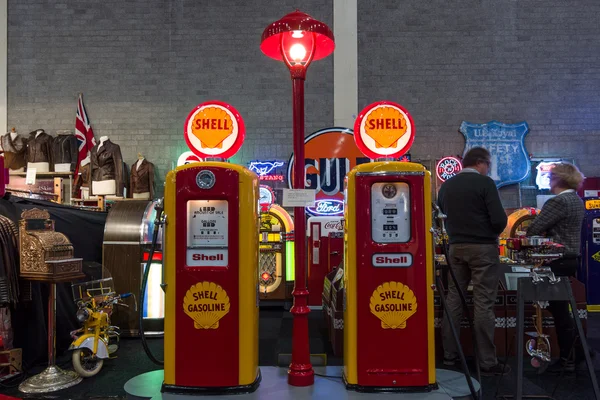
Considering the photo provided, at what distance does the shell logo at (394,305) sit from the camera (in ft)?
10.8

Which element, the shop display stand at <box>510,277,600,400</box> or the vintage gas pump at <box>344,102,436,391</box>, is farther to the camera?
the vintage gas pump at <box>344,102,436,391</box>

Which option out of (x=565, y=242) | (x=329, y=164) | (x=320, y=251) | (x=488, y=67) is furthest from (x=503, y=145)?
(x=565, y=242)

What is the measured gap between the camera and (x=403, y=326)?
10.9 ft

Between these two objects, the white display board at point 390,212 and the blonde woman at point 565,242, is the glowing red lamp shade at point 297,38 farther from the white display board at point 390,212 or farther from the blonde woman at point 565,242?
the blonde woman at point 565,242

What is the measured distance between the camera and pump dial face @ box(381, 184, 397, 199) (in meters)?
3.39

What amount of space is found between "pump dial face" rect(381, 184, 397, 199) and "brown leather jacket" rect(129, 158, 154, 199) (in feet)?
19.1

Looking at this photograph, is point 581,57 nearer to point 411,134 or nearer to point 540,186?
point 540,186

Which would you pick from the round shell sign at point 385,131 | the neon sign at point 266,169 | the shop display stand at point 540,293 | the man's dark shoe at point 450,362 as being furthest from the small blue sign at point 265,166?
the shop display stand at point 540,293

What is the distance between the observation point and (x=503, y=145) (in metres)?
8.50

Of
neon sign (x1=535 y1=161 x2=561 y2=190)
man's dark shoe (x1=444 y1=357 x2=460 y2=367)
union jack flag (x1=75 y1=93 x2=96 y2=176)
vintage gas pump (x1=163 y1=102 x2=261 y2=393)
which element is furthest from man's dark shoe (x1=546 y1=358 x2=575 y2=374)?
union jack flag (x1=75 y1=93 x2=96 y2=176)

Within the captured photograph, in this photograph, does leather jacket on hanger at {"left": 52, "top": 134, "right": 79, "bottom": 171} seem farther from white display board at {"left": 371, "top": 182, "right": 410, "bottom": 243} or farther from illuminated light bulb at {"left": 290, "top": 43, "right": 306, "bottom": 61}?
white display board at {"left": 371, "top": 182, "right": 410, "bottom": 243}

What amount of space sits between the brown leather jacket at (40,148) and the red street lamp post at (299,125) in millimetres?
6283

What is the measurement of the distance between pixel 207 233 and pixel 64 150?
6130 mm

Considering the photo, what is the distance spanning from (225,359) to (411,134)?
2286 mm
